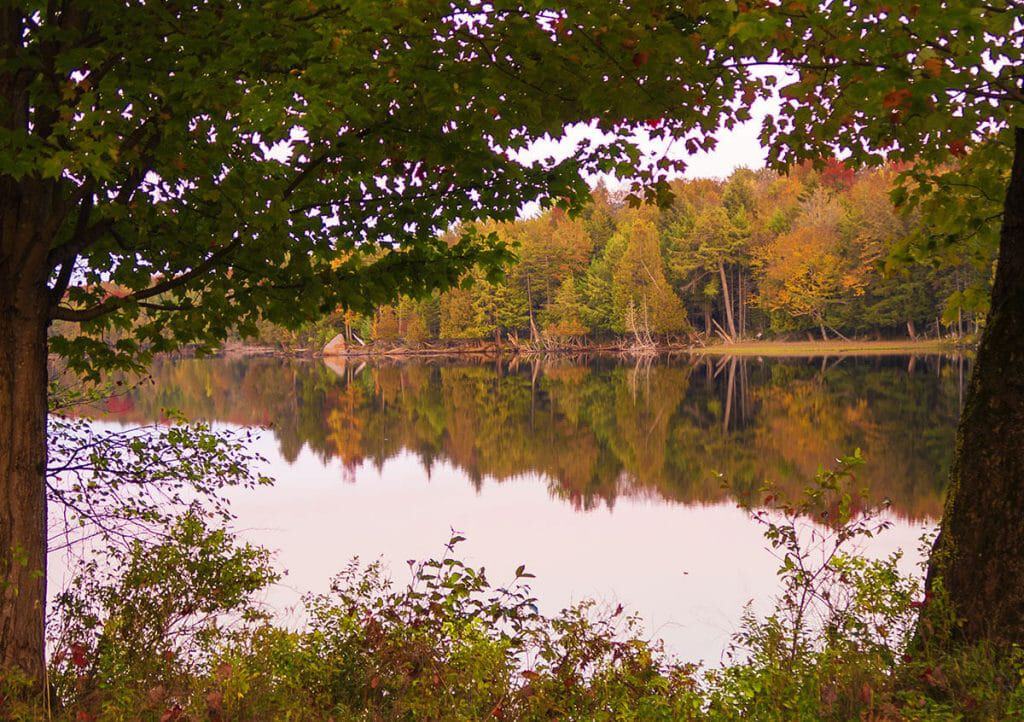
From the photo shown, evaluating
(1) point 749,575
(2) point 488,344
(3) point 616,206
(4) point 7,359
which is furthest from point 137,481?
(3) point 616,206

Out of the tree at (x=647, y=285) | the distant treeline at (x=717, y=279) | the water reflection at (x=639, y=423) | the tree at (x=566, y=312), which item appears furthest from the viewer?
the tree at (x=566, y=312)

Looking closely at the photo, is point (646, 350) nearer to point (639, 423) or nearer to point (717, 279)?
point (717, 279)

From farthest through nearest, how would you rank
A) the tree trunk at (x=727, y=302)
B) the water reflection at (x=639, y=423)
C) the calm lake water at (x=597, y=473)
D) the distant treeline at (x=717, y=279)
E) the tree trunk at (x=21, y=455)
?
1. the tree trunk at (x=727, y=302)
2. the distant treeline at (x=717, y=279)
3. the water reflection at (x=639, y=423)
4. the calm lake water at (x=597, y=473)
5. the tree trunk at (x=21, y=455)

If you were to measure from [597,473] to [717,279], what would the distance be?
6112cm

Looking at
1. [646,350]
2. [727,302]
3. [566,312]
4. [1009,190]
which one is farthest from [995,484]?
[566,312]

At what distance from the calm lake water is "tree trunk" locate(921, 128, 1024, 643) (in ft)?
5.26

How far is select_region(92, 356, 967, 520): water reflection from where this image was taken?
20.9 meters

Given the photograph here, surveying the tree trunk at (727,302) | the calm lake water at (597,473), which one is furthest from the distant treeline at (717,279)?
the calm lake water at (597,473)

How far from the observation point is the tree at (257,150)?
4938 mm

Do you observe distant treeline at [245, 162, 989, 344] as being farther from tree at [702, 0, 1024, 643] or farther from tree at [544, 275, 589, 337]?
tree at [702, 0, 1024, 643]

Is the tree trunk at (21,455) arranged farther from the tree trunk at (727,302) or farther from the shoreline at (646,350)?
the tree trunk at (727,302)

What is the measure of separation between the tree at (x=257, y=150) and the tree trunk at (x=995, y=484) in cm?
264

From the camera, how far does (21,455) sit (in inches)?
223

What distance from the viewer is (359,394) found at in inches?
1917
